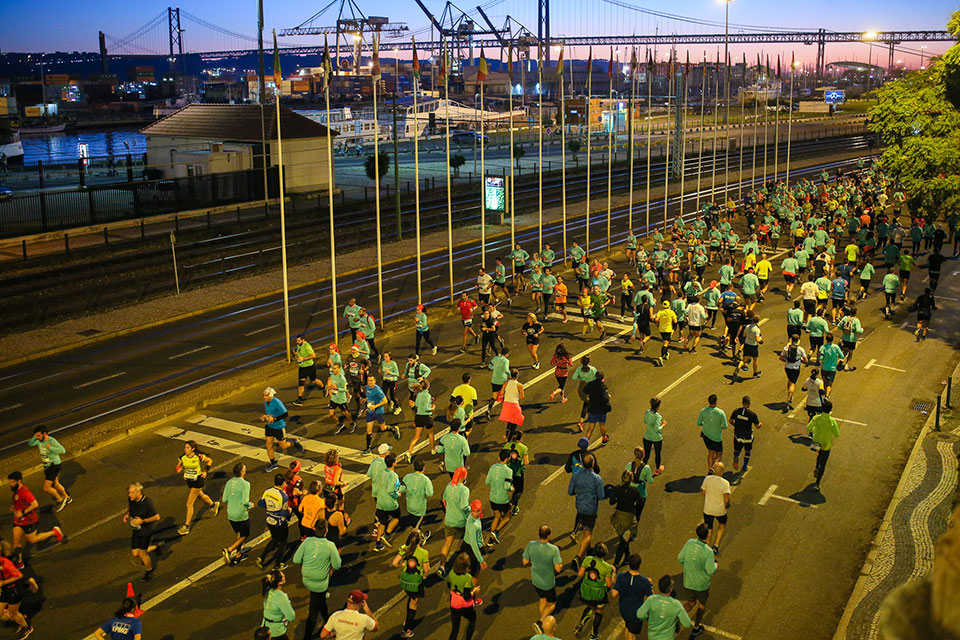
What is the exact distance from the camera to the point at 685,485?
16266 millimetres

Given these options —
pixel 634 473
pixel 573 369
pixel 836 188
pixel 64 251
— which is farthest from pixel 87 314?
pixel 836 188

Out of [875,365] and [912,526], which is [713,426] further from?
[875,365]

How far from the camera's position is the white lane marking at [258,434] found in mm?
17812

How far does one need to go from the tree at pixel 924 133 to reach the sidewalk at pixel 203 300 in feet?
49.8

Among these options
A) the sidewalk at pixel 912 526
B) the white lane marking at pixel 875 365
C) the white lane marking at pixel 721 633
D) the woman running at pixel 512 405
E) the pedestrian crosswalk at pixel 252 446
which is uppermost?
the woman running at pixel 512 405

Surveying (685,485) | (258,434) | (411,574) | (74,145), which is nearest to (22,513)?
(258,434)

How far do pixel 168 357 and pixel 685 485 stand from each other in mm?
16086

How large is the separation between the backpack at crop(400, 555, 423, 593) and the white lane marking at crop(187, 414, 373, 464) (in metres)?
6.23

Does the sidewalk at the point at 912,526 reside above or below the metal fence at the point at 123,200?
below

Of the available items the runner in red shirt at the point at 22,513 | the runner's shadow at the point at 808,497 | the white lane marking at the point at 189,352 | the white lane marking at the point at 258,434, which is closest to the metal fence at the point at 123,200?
the white lane marking at the point at 189,352

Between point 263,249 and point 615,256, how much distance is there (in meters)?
15.9

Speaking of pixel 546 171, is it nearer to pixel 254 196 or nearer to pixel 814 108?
pixel 254 196

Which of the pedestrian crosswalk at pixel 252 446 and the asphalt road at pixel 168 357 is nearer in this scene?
the pedestrian crosswalk at pixel 252 446

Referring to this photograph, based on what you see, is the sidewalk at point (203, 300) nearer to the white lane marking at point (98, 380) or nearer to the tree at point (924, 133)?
the white lane marking at point (98, 380)
